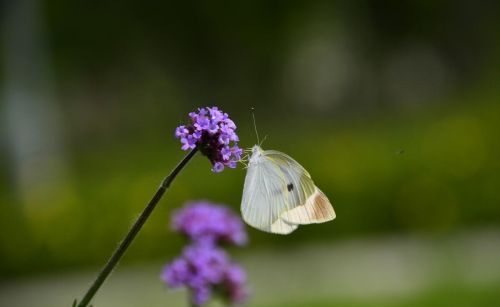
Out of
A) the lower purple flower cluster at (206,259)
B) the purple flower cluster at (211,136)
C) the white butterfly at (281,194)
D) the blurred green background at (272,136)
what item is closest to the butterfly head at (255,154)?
the white butterfly at (281,194)

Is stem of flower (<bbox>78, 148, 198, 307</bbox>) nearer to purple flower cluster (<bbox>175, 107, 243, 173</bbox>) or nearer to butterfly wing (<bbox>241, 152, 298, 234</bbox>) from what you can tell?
purple flower cluster (<bbox>175, 107, 243, 173</bbox>)

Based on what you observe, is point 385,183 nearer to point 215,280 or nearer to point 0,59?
point 215,280

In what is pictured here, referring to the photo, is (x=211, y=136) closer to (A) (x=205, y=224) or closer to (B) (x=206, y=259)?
(B) (x=206, y=259)

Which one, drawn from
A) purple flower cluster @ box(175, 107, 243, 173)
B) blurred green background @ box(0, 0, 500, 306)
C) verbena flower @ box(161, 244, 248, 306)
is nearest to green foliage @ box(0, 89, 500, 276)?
→ blurred green background @ box(0, 0, 500, 306)

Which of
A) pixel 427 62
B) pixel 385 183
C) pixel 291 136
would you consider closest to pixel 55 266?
pixel 385 183

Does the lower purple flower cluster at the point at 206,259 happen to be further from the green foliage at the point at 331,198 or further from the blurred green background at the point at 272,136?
the green foliage at the point at 331,198

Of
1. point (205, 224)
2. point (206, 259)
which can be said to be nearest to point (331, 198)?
point (205, 224)
